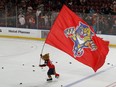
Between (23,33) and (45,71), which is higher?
(23,33)

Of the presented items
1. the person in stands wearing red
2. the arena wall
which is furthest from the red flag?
the arena wall

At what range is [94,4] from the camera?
1917cm

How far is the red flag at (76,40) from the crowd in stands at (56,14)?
20.5 ft

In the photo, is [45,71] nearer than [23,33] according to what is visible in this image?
Yes

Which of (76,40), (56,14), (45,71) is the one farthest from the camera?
(56,14)

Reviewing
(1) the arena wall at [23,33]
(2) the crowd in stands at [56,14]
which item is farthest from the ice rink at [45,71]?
(1) the arena wall at [23,33]

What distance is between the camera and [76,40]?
34.2ft

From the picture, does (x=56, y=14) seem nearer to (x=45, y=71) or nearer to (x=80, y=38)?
(x=45, y=71)

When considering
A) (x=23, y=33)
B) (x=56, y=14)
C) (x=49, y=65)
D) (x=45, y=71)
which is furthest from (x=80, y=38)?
(x=23, y=33)

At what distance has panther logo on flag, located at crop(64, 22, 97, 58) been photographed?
10.4 metres

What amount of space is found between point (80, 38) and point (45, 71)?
2.03 m

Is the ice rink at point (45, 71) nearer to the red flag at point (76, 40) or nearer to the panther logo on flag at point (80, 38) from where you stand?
the red flag at point (76, 40)

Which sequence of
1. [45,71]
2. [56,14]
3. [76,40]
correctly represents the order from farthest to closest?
[56,14] → [45,71] → [76,40]

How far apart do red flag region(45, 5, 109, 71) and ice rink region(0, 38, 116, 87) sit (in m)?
0.76
